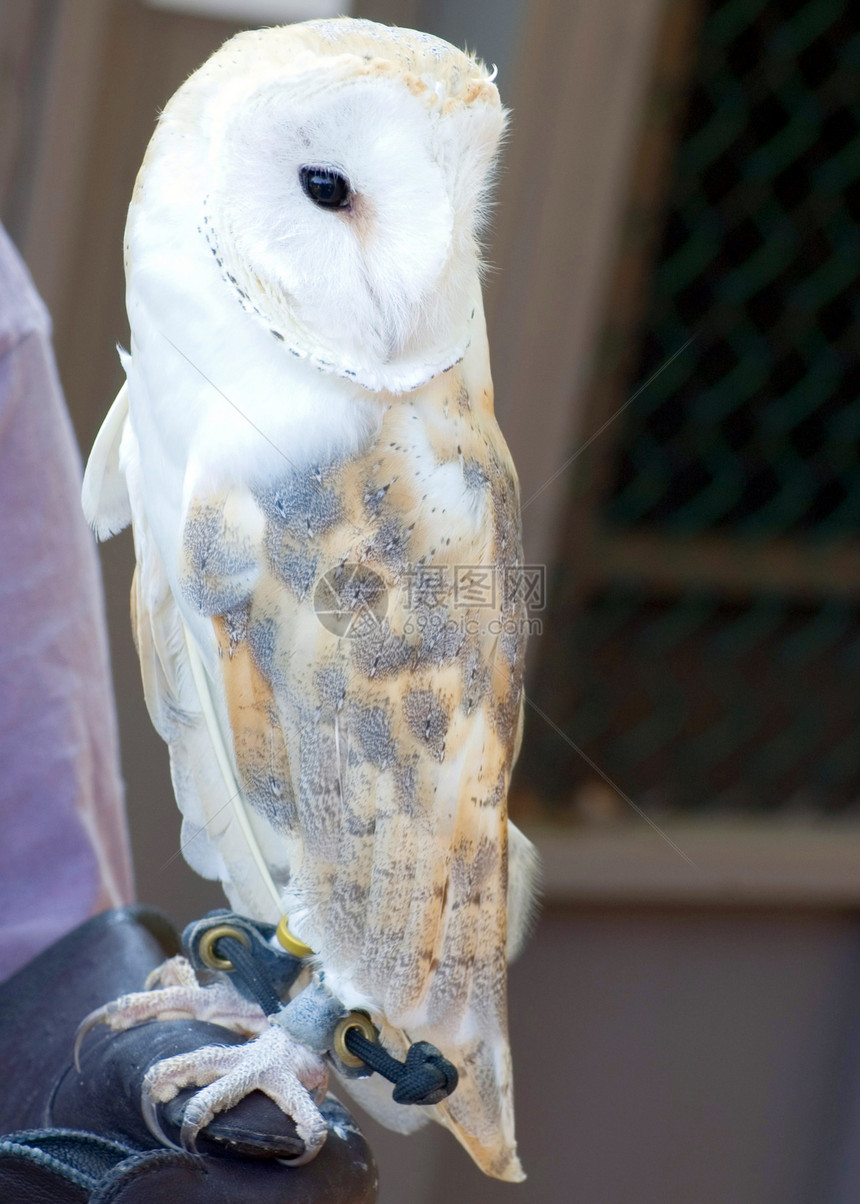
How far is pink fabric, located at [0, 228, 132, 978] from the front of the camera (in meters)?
0.69

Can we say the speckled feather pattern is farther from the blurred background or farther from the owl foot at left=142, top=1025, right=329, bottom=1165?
the blurred background

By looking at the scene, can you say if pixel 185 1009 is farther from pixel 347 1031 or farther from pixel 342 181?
pixel 342 181

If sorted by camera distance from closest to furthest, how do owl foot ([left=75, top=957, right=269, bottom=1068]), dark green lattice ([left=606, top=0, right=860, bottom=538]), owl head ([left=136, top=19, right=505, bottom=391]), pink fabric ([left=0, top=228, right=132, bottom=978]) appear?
owl head ([left=136, top=19, right=505, bottom=391]) < owl foot ([left=75, top=957, right=269, bottom=1068]) < pink fabric ([left=0, top=228, right=132, bottom=978]) < dark green lattice ([left=606, top=0, right=860, bottom=538])

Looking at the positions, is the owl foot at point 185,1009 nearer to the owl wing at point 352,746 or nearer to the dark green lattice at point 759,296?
the owl wing at point 352,746

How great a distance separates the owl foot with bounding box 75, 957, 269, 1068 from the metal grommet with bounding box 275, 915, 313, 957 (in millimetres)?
60

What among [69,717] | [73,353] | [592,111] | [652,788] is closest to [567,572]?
[652,788]

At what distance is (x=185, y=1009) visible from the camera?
560mm

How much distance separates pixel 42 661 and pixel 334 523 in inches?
12.4

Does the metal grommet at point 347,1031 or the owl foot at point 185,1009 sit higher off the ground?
the metal grommet at point 347,1031

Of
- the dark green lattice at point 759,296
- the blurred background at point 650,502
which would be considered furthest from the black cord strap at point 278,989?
the dark green lattice at point 759,296

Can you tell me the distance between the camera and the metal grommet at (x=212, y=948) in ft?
1.62

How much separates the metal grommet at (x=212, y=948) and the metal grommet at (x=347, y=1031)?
0.19 feet

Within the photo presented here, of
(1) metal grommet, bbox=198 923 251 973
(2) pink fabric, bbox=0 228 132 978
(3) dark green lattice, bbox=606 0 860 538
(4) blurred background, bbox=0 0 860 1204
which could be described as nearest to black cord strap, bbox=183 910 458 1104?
(1) metal grommet, bbox=198 923 251 973

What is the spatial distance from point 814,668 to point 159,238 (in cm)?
169
